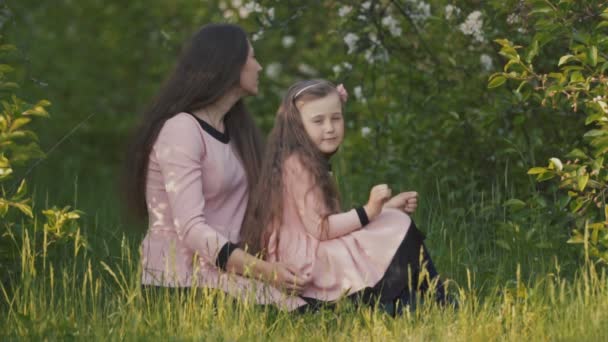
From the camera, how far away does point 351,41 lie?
19.2 ft

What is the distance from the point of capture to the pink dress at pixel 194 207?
4.07m

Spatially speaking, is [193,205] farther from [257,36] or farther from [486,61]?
[486,61]

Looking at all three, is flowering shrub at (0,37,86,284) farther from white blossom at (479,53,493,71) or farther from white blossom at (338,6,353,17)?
white blossom at (479,53,493,71)

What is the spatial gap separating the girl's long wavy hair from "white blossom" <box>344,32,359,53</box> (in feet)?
5.32

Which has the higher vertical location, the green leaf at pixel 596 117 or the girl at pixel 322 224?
the green leaf at pixel 596 117


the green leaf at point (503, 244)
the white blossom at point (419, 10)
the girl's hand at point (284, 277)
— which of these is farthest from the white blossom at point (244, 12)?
the girl's hand at point (284, 277)

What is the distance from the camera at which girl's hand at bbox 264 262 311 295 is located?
402cm

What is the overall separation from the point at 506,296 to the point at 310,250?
29.5 inches

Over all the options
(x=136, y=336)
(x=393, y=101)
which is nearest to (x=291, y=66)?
(x=393, y=101)

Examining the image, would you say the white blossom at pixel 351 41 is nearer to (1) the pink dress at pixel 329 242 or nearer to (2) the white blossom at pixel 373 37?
(2) the white blossom at pixel 373 37

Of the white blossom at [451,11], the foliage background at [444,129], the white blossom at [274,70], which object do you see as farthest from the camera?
the white blossom at [274,70]

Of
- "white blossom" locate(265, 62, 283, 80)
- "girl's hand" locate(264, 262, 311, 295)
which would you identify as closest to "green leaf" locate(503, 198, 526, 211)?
"girl's hand" locate(264, 262, 311, 295)

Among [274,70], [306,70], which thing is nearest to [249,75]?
[274,70]

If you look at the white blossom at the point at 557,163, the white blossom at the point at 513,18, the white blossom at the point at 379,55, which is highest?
the white blossom at the point at 513,18
